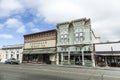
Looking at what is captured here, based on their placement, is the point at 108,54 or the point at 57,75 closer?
the point at 57,75

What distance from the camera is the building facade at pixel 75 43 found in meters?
37.1

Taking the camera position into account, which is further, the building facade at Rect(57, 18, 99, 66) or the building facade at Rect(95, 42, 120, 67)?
the building facade at Rect(57, 18, 99, 66)

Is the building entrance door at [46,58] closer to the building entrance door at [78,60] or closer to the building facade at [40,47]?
the building facade at [40,47]

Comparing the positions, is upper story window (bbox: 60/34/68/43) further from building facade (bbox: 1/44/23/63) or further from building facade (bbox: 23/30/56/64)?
building facade (bbox: 1/44/23/63)

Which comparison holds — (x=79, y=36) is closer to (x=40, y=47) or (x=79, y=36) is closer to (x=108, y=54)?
(x=108, y=54)

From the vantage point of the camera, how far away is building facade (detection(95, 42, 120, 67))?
3344 centimetres

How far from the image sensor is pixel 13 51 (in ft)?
187

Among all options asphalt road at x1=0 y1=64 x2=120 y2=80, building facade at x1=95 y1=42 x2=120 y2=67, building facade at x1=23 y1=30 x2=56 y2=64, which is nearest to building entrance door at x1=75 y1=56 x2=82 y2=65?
building facade at x1=95 y1=42 x2=120 y2=67

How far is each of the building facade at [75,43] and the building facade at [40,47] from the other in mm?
2314

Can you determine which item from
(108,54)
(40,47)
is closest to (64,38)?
(40,47)

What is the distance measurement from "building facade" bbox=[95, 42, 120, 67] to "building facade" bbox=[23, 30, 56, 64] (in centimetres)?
1268

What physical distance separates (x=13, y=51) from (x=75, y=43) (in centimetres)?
2739

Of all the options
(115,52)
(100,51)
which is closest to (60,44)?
(100,51)

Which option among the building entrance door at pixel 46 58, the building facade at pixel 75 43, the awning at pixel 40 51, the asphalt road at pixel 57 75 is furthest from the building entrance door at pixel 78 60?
the asphalt road at pixel 57 75
